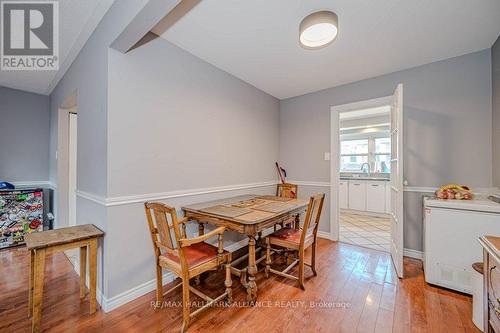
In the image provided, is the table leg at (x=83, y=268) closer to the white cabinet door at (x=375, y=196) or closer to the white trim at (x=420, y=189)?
the white trim at (x=420, y=189)

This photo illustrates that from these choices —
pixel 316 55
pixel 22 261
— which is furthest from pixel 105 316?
pixel 316 55

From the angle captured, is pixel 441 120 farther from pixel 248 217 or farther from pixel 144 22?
pixel 144 22

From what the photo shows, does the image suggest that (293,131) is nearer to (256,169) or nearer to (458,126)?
(256,169)

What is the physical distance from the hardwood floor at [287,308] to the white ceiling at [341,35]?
2.44m

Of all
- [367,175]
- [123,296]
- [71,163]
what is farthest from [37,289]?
[367,175]

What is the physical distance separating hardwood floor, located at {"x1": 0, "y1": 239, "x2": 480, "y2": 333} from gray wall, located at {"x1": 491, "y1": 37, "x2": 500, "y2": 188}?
4.34 feet

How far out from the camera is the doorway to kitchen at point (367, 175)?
258cm

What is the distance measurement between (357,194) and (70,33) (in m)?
5.48

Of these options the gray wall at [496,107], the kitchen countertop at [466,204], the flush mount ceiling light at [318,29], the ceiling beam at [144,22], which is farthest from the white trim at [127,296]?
the gray wall at [496,107]

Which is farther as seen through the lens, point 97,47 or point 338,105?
point 338,105

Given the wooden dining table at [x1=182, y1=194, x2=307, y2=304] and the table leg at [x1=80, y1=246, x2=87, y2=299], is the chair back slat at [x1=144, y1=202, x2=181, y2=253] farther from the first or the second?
the table leg at [x1=80, y1=246, x2=87, y2=299]

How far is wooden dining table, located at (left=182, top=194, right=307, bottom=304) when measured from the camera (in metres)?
1.72

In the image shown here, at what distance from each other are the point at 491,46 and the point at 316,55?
1.81 metres

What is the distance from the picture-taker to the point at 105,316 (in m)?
1.63
